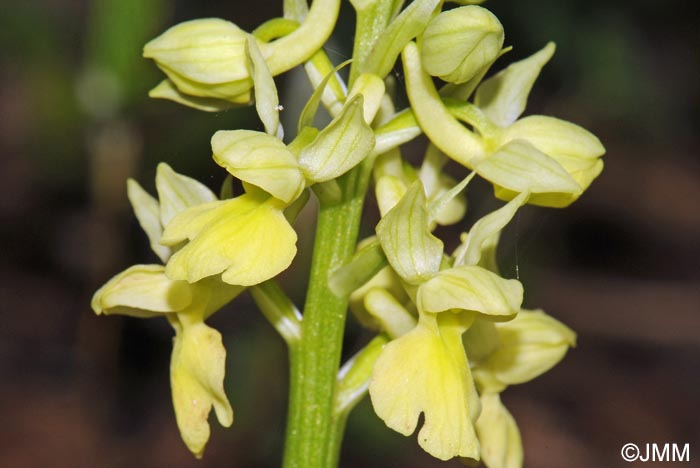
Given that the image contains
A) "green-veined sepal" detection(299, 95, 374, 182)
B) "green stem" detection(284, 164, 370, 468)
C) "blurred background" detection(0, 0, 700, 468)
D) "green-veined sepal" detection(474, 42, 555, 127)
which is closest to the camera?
"green-veined sepal" detection(299, 95, 374, 182)

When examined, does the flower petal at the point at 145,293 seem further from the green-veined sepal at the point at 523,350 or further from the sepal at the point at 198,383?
the green-veined sepal at the point at 523,350

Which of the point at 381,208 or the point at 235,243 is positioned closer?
the point at 235,243

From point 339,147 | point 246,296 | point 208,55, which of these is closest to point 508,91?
point 339,147

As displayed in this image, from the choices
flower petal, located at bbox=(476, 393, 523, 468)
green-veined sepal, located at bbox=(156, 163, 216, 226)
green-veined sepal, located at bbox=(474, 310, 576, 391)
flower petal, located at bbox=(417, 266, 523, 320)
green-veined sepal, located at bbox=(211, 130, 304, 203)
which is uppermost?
green-veined sepal, located at bbox=(211, 130, 304, 203)

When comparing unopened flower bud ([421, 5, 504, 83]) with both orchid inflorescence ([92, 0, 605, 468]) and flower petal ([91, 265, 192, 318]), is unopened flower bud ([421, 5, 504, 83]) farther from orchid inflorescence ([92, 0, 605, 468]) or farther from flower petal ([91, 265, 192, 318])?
flower petal ([91, 265, 192, 318])

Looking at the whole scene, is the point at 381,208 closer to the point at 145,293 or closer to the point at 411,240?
the point at 411,240

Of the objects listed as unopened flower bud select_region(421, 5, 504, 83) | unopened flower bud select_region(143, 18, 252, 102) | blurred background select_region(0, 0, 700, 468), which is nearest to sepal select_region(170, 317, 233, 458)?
unopened flower bud select_region(143, 18, 252, 102)

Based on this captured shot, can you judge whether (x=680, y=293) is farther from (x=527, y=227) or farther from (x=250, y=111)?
(x=250, y=111)
